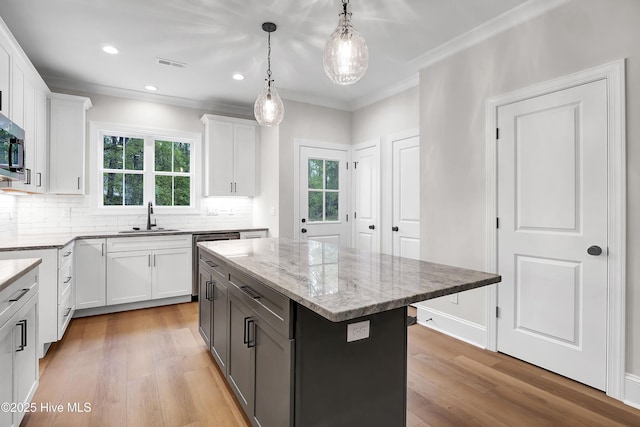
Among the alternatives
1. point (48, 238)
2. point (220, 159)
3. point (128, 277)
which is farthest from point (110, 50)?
point (128, 277)

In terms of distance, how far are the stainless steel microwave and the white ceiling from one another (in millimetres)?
879

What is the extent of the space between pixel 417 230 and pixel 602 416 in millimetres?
2317

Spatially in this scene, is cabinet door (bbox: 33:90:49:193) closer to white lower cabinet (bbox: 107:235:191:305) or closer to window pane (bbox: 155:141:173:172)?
white lower cabinet (bbox: 107:235:191:305)

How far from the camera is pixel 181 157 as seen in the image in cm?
475

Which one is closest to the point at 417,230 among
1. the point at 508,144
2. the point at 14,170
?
the point at 508,144

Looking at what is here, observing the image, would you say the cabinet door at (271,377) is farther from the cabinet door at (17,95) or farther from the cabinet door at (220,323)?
the cabinet door at (17,95)

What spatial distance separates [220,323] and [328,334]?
1.25 metres

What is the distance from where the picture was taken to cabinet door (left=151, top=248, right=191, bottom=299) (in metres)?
4.03

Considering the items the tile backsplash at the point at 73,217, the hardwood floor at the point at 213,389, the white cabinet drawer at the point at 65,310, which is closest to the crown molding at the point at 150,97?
the tile backsplash at the point at 73,217

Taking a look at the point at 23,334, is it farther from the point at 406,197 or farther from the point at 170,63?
the point at 406,197

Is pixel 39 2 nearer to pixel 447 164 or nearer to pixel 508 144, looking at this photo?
pixel 447 164

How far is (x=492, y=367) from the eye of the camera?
256 cm

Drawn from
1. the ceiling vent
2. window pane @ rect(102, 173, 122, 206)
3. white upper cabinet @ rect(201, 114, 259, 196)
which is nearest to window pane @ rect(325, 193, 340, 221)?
white upper cabinet @ rect(201, 114, 259, 196)

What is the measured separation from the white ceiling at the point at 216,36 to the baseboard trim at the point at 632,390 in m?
2.65
